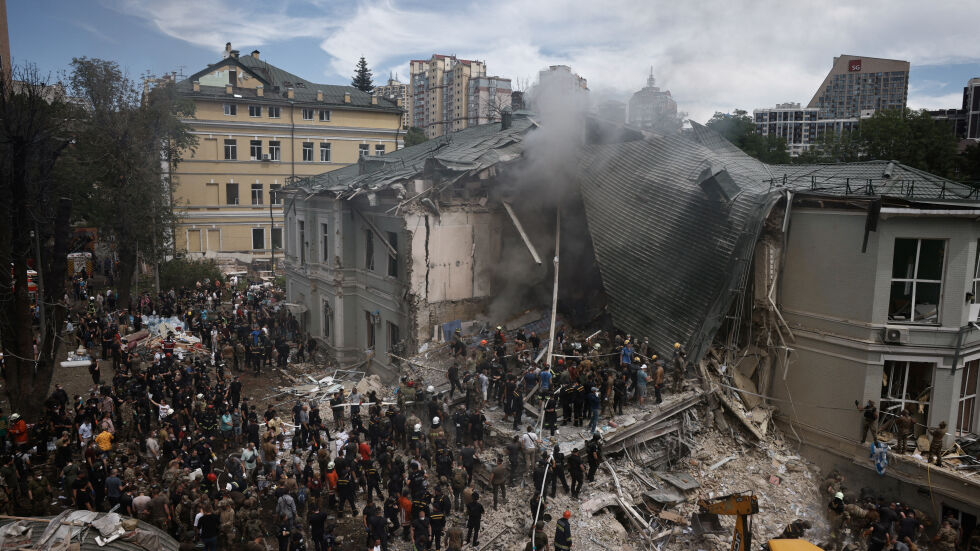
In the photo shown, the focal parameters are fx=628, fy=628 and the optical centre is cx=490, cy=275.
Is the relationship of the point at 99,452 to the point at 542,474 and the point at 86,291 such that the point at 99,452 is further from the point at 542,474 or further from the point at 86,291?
the point at 86,291

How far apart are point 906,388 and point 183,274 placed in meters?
37.3

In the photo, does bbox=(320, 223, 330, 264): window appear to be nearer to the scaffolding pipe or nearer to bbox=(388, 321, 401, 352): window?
bbox=(388, 321, 401, 352): window

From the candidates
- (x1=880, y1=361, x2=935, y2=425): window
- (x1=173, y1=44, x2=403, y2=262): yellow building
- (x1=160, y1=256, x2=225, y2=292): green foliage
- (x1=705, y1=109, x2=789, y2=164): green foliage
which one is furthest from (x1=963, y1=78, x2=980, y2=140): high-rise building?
(x1=160, y1=256, x2=225, y2=292): green foliage

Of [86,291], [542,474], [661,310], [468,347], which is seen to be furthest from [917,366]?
[86,291]

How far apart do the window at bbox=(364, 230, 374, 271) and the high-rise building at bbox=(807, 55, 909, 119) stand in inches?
4303

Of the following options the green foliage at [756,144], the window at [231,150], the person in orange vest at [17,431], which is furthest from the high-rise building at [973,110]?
the person in orange vest at [17,431]

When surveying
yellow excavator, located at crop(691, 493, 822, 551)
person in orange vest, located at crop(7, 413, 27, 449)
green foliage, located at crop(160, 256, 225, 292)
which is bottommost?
person in orange vest, located at crop(7, 413, 27, 449)

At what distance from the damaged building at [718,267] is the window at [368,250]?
9cm

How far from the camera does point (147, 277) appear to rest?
1594 inches

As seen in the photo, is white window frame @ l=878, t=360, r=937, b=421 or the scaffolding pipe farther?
the scaffolding pipe

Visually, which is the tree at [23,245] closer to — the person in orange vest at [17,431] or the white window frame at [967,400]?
the person in orange vest at [17,431]

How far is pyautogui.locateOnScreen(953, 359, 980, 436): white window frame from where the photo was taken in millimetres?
16094

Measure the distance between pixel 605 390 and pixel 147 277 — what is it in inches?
Answer: 1380

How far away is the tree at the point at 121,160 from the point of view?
33.6 m
